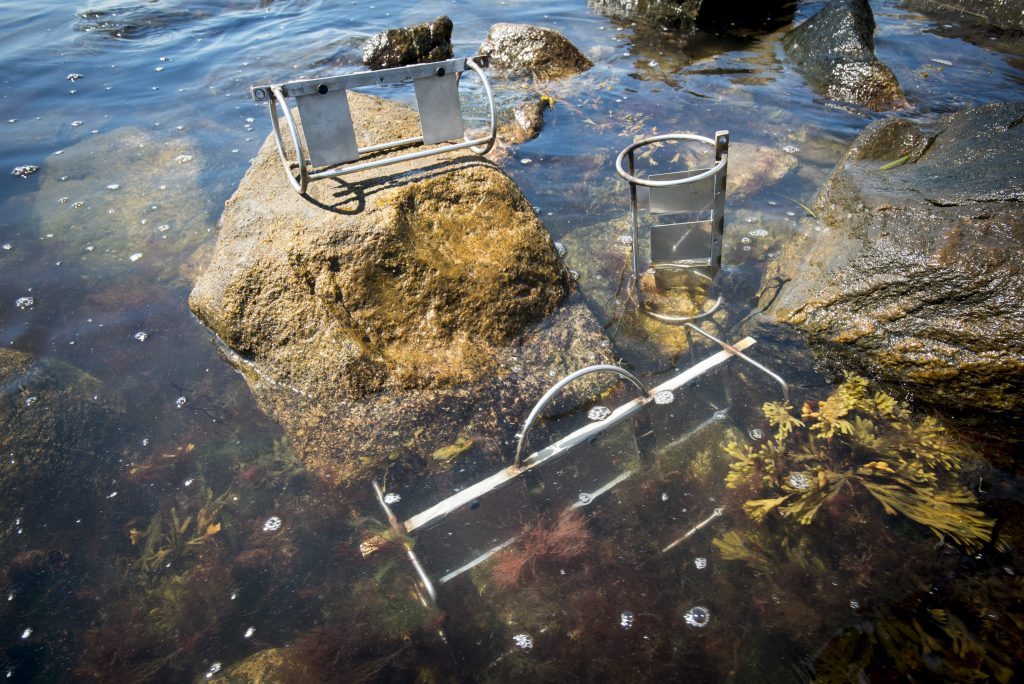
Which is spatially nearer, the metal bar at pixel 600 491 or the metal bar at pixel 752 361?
the metal bar at pixel 600 491

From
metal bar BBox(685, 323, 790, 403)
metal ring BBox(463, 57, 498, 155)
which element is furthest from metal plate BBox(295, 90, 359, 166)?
metal bar BBox(685, 323, 790, 403)

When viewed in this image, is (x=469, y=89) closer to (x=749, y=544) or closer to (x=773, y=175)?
(x=773, y=175)

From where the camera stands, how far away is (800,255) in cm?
498

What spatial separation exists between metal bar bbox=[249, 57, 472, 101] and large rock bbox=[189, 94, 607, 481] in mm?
644

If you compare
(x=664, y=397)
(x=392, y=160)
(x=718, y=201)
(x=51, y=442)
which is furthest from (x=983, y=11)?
(x=51, y=442)

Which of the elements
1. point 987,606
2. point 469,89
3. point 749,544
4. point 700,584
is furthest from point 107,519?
point 469,89

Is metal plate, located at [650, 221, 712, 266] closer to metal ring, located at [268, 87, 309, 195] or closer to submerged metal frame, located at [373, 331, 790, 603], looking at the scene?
submerged metal frame, located at [373, 331, 790, 603]

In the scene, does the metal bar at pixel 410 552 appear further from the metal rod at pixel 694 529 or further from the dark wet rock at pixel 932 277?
the dark wet rock at pixel 932 277

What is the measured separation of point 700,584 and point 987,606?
1.39 meters

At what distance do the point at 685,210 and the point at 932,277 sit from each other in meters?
1.67

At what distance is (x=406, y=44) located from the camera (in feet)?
33.3

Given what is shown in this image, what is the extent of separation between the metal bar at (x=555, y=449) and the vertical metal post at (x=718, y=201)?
69 cm

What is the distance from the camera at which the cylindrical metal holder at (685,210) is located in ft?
13.1

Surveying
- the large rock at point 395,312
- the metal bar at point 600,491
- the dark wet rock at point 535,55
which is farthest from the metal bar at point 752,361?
the dark wet rock at point 535,55
